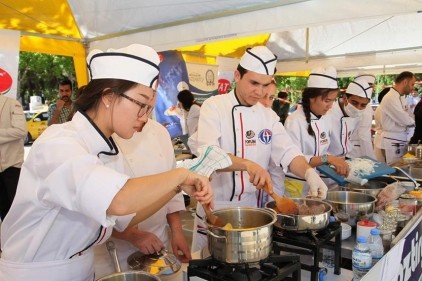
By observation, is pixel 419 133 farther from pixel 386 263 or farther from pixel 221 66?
pixel 386 263

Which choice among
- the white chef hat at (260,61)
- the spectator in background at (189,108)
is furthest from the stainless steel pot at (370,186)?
the spectator in background at (189,108)

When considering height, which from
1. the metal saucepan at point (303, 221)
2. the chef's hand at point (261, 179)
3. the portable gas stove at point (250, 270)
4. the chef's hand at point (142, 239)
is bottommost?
the chef's hand at point (142, 239)

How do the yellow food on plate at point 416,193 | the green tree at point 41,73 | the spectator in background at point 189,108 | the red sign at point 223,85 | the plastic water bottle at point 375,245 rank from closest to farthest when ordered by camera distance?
1. the plastic water bottle at point 375,245
2. the yellow food on plate at point 416,193
3. the spectator in background at point 189,108
4. the red sign at point 223,85
5. the green tree at point 41,73

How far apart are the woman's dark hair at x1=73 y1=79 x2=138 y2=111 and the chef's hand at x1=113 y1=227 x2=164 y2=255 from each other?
1.77 ft

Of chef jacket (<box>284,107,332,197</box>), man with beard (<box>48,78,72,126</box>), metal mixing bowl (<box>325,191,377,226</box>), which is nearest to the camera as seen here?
metal mixing bowl (<box>325,191,377,226</box>)

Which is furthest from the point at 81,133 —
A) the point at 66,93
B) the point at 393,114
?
the point at 393,114

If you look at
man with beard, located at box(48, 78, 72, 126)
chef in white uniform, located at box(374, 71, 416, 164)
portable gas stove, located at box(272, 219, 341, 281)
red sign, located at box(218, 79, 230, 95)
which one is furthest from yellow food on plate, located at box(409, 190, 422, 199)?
red sign, located at box(218, 79, 230, 95)

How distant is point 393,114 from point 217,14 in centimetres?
322

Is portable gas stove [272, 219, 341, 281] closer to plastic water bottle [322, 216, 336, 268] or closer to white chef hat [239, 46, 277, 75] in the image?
plastic water bottle [322, 216, 336, 268]

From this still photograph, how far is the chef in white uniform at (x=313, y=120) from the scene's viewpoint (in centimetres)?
257

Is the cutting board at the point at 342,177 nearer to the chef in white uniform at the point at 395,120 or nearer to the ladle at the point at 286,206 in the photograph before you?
the ladle at the point at 286,206

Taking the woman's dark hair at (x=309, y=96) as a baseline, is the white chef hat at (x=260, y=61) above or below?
above

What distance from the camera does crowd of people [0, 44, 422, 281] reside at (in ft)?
2.98

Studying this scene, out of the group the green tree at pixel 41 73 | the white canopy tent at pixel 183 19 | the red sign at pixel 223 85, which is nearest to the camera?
the white canopy tent at pixel 183 19
